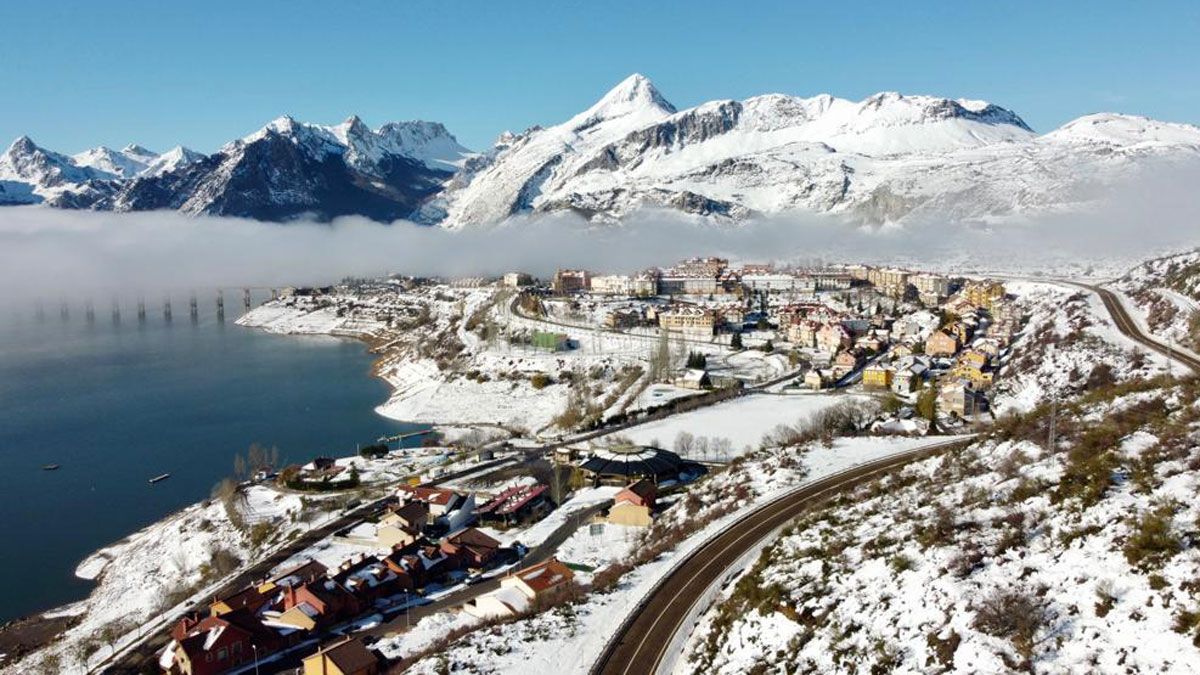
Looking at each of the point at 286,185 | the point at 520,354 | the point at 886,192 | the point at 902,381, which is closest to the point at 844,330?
the point at 902,381

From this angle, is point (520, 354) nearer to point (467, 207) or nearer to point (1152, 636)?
point (1152, 636)

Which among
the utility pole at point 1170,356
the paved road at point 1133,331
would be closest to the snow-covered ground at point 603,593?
the utility pole at point 1170,356

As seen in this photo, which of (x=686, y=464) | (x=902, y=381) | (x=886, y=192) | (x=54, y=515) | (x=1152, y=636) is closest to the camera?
(x=1152, y=636)

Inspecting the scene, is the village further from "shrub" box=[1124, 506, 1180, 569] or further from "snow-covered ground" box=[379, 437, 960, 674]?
"shrub" box=[1124, 506, 1180, 569]

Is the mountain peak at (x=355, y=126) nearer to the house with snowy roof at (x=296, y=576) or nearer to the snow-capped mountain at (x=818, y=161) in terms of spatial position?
the snow-capped mountain at (x=818, y=161)

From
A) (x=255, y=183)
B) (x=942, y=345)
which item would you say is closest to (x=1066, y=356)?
(x=942, y=345)

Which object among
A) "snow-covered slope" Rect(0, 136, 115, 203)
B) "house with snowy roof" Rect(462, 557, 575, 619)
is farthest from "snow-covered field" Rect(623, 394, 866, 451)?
"snow-covered slope" Rect(0, 136, 115, 203)

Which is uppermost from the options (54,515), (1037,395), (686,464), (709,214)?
(709,214)
